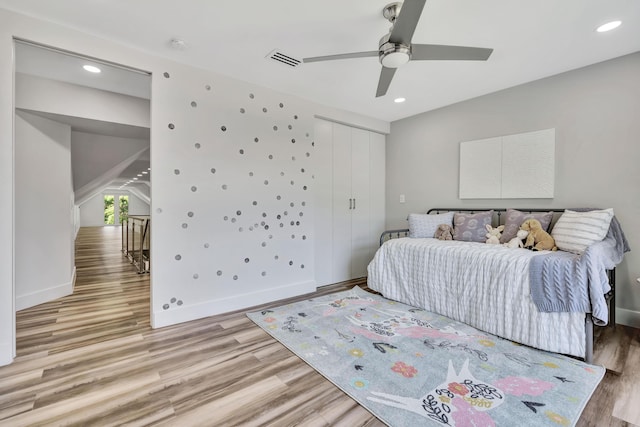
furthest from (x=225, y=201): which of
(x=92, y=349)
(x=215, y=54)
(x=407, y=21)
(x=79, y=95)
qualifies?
(x=407, y=21)

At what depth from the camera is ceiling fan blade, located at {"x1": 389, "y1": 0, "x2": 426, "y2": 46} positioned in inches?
54.9

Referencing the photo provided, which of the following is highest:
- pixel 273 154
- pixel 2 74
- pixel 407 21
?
pixel 407 21

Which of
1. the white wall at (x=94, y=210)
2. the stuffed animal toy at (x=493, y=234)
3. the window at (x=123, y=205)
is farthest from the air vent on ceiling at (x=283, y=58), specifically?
the window at (x=123, y=205)

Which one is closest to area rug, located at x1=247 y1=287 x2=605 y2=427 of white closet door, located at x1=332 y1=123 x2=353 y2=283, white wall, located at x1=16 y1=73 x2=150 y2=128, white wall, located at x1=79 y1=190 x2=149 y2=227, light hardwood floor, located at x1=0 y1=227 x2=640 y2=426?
light hardwood floor, located at x1=0 y1=227 x2=640 y2=426

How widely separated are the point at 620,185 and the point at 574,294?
1.34 metres

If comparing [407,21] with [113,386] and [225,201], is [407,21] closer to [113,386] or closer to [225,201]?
[225,201]

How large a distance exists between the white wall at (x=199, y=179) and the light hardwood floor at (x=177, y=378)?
0.33 metres

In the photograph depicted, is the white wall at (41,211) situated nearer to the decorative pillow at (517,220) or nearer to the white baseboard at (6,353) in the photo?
the white baseboard at (6,353)

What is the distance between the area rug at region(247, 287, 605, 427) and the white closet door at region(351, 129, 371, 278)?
58.1 inches

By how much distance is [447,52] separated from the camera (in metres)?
1.82

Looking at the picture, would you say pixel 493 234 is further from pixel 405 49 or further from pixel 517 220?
pixel 405 49

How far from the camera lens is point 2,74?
1.81 metres

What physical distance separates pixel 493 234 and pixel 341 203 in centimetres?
182

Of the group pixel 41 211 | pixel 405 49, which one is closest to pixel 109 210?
pixel 41 211
